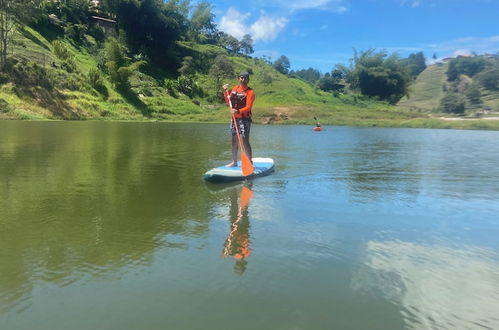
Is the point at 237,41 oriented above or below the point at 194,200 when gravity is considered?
above

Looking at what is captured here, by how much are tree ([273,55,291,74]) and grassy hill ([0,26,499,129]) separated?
122 ft

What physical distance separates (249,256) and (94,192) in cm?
465

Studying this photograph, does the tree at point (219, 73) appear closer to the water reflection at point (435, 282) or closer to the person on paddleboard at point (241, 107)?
the person on paddleboard at point (241, 107)

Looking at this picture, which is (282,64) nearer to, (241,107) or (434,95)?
(434,95)

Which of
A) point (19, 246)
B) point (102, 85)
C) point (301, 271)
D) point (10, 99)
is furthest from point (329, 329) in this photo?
point (102, 85)

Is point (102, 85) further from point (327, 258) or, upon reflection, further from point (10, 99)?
point (327, 258)

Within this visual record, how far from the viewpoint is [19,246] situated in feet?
17.0

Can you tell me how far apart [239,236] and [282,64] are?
138 meters

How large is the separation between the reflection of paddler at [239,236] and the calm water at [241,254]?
3 cm

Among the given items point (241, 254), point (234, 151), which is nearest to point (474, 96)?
point (234, 151)

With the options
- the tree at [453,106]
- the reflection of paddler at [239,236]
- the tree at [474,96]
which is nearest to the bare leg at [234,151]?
the reflection of paddler at [239,236]

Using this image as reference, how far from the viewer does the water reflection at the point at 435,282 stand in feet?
12.9

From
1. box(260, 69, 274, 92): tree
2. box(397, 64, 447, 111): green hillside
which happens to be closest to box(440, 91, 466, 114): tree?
box(397, 64, 447, 111): green hillside

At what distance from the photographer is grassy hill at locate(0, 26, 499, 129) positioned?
42.2 m
